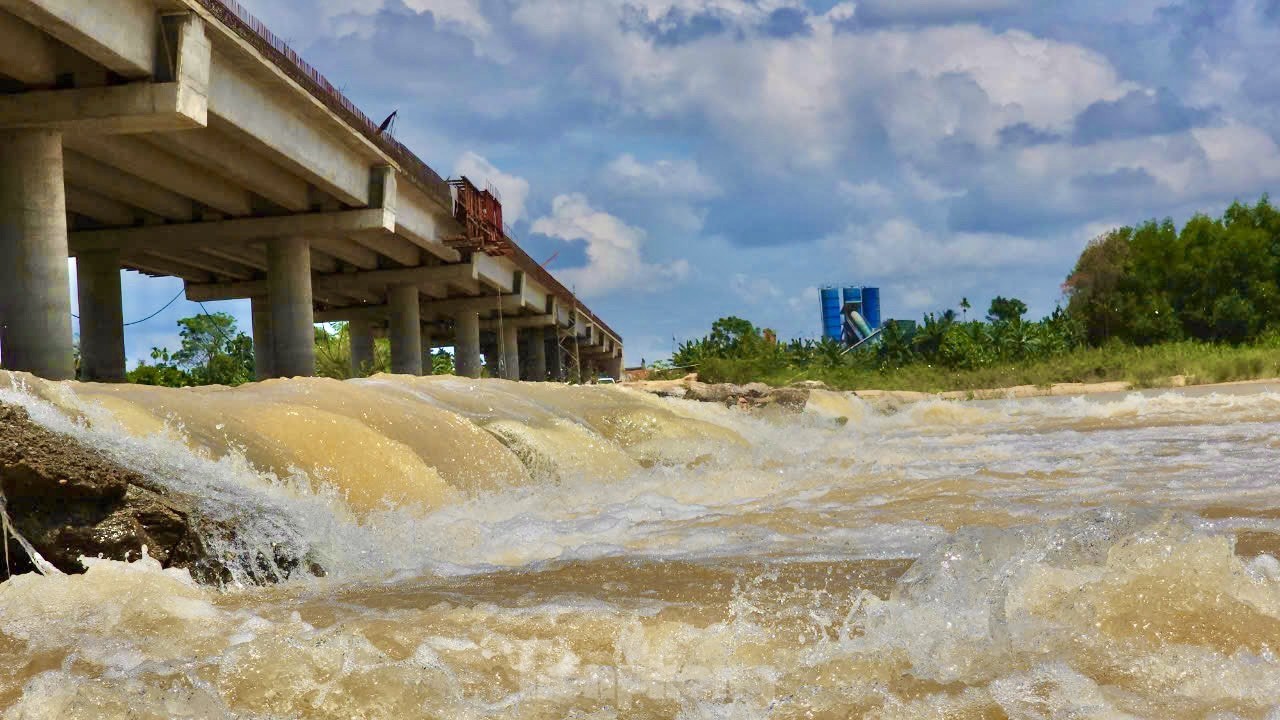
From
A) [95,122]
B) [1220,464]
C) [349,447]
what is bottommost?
[1220,464]

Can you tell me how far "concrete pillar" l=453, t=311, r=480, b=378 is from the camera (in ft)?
113

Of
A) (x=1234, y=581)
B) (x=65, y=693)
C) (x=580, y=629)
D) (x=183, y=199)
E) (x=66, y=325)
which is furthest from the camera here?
(x=183, y=199)

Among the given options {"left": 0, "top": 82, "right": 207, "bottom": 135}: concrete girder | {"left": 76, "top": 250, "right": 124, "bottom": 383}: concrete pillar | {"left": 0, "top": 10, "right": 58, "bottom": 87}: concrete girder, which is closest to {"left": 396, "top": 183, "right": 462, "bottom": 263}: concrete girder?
{"left": 76, "top": 250, "right": 124, "bottom": 383}: concrete pillar

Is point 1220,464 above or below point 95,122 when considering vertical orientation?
below

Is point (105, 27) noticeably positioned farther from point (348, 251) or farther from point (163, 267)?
point (163, 267)

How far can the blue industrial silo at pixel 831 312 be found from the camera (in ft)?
270

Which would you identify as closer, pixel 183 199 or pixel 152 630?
pixel 152 630

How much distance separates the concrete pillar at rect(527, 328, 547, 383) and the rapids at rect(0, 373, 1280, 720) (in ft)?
133

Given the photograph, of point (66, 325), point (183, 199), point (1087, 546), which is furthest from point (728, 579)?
point (183, 199)

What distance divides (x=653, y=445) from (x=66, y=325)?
307 inches

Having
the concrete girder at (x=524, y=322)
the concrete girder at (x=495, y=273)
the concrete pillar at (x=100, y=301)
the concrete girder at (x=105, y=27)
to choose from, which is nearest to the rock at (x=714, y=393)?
the concrete girder at (x=495, y=273)

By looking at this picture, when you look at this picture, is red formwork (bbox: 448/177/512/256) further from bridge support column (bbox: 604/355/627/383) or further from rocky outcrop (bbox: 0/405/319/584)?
bridge support column (bbox: 604/355/627/383)

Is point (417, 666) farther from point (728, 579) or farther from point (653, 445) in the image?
point (653, 445)

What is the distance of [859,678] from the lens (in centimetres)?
279
